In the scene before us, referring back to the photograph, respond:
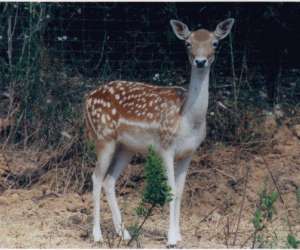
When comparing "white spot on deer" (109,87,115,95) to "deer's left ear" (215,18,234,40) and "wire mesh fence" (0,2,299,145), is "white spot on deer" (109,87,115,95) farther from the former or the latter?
"wire mesh fence" (0,2,299,145)

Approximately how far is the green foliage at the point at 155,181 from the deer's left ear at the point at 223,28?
169cm

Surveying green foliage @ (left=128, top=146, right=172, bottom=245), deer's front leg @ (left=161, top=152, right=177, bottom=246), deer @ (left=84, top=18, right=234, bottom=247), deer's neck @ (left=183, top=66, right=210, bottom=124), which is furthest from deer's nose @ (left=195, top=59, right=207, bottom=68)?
green foliage @ (left=128, top=146, right=172, bottom=245)

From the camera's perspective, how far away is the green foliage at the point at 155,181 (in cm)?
769

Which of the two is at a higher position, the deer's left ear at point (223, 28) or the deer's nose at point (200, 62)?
the deer's left ear at point (223, 28)

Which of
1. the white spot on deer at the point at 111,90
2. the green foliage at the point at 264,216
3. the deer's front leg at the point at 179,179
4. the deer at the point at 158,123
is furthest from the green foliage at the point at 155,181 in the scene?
the white spot on deer at the point at 111,90

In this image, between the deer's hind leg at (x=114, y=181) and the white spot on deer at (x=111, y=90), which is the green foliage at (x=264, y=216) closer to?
the deer's hind leg at (x=114, y=181)

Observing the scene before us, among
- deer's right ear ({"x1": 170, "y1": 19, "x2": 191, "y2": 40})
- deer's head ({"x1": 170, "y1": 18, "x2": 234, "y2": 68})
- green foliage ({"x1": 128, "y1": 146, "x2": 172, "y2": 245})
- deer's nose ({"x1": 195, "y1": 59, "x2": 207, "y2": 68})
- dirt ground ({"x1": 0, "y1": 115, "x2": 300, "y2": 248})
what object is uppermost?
deer's right ear ({"x1": 170, "y1": 19, "x2": 191, "y2": 40})

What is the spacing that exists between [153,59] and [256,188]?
6.61ft

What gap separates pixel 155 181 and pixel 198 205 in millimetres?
2489

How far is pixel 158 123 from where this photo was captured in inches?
358

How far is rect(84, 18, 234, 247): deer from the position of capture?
29.3 feet

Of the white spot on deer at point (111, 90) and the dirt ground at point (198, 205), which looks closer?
the dirt ground at point (198, 205)

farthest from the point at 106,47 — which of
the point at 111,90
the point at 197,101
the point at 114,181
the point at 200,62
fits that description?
the point at 200,62

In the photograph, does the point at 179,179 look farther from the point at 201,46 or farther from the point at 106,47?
the point at 106,47
